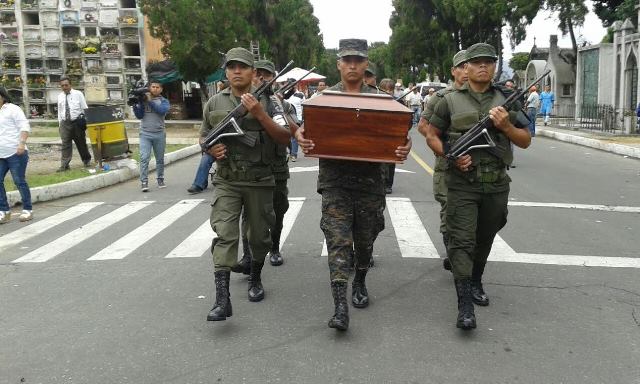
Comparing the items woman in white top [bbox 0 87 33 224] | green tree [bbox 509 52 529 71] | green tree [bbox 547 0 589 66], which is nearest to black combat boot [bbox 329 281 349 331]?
woman in white top [bbox 0 87 33 224]

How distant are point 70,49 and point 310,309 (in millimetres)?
26553

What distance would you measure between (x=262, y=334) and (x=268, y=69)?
116 inches

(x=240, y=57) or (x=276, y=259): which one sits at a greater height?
(x=240, y=57)

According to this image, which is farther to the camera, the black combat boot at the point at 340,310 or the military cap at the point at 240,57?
the military cap at the point at 240,57

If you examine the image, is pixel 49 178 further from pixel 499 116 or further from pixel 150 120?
pixel 499 116

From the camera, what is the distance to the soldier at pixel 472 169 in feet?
13.4

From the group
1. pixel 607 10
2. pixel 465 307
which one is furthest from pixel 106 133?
pixel 607 10

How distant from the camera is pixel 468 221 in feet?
13.6

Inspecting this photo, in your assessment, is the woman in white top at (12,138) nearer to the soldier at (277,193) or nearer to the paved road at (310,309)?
the paved road at (310,309)

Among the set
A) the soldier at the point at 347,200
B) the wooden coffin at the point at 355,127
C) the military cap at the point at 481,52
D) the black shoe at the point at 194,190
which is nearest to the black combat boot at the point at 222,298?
the soldier at the point at 347,200

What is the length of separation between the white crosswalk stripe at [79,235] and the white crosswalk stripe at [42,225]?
0.46 metres

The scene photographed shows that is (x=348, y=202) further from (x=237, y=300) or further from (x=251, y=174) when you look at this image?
(x=237, y=300)

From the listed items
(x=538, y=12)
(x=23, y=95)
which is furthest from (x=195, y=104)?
Result: (x=538, y=12)

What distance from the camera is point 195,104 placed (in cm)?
3216
